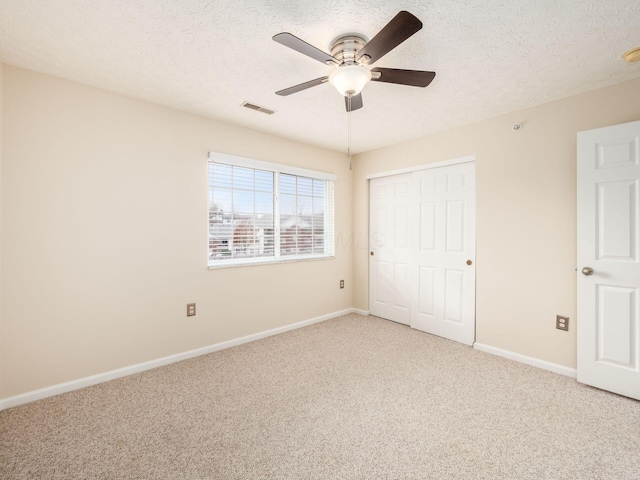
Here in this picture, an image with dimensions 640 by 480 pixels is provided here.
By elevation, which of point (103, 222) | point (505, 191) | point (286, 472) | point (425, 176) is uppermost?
point (425, 176)

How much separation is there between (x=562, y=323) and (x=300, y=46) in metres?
3.01

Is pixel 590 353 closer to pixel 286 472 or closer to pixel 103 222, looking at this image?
pixel 286 472

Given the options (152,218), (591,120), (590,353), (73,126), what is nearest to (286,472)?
(152,218)

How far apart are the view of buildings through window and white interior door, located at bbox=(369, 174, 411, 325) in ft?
2.42

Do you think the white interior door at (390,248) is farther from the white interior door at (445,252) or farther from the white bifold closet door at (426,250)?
the white interior door at (445,252)

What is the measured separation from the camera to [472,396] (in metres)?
2.28

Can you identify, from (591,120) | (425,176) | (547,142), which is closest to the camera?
(591,120)

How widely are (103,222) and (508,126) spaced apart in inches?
149

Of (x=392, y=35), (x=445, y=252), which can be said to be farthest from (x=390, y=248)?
(x=392, y=35)

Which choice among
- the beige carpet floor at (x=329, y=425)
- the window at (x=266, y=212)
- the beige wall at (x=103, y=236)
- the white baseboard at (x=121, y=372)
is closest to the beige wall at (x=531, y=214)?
the beige carpet floor at (x=329, y=425)

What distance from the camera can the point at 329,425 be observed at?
1939mm

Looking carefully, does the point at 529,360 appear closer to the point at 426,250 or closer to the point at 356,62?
the point at 426,250

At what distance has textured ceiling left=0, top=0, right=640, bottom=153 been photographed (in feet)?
5.14

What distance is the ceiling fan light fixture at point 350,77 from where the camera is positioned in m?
1.73
